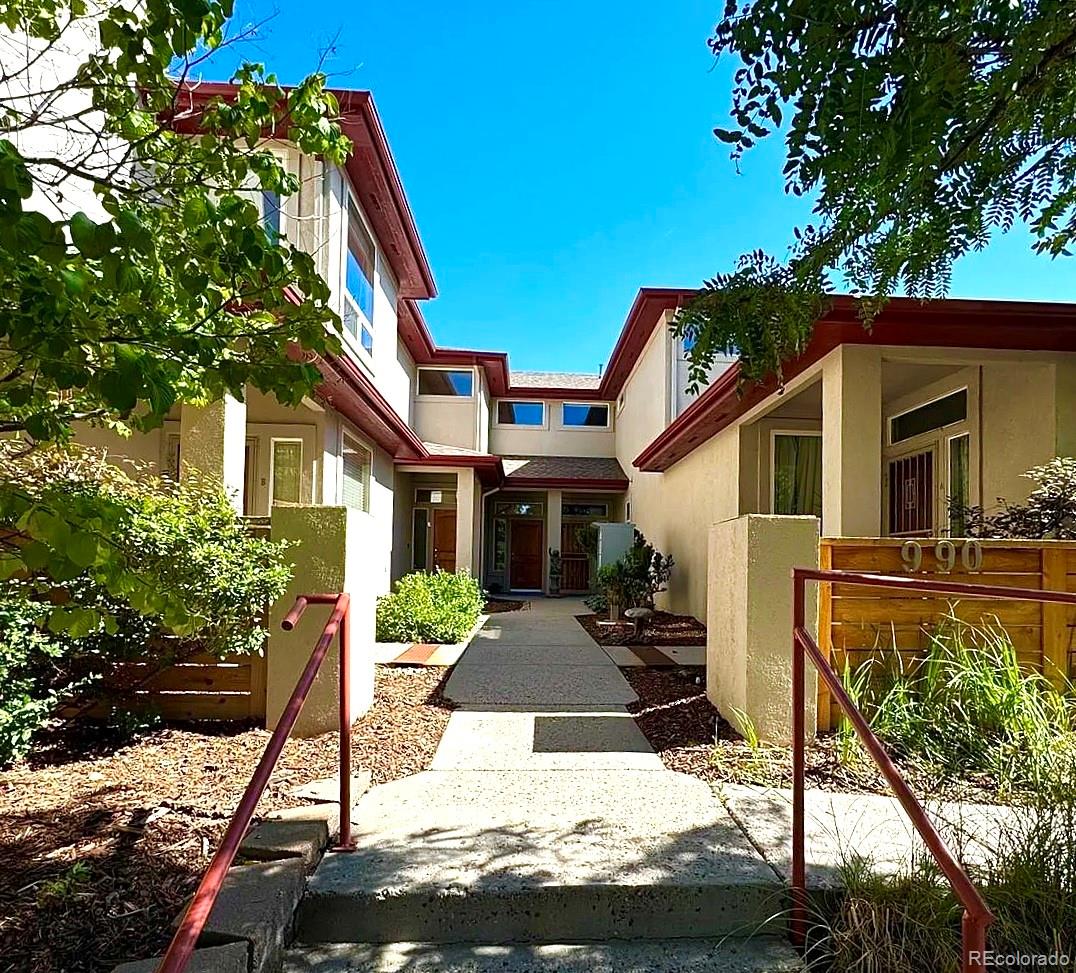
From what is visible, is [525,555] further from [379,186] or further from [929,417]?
[929,417]

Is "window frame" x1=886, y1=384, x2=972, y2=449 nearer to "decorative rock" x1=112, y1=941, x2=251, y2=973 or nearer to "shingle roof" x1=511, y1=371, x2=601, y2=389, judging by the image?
"decorative rock" x1=112, y1=941, x2=251, y2=973

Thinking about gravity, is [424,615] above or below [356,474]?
below

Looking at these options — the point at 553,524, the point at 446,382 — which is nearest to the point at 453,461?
the point at 446,382

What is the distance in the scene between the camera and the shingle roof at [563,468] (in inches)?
690

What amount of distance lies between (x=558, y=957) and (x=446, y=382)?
14742 mm

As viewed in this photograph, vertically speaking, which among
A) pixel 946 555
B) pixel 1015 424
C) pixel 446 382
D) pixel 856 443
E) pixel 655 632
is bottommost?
pixel 655 632

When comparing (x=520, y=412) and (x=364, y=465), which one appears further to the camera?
(x=520, y=412)

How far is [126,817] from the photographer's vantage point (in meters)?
3.02

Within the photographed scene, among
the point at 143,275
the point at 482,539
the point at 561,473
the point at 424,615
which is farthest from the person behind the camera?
the point at 561,473

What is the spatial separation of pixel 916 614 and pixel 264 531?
168 inches

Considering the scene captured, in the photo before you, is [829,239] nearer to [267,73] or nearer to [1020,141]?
[1020,141]

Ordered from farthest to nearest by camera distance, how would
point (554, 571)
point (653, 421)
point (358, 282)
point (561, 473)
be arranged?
1. point (554, 571)
2. point (561, 473)
3. point (653, 421)
4. point (358, 282)

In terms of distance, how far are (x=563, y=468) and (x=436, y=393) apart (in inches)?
163

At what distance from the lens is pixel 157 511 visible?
3.83m
